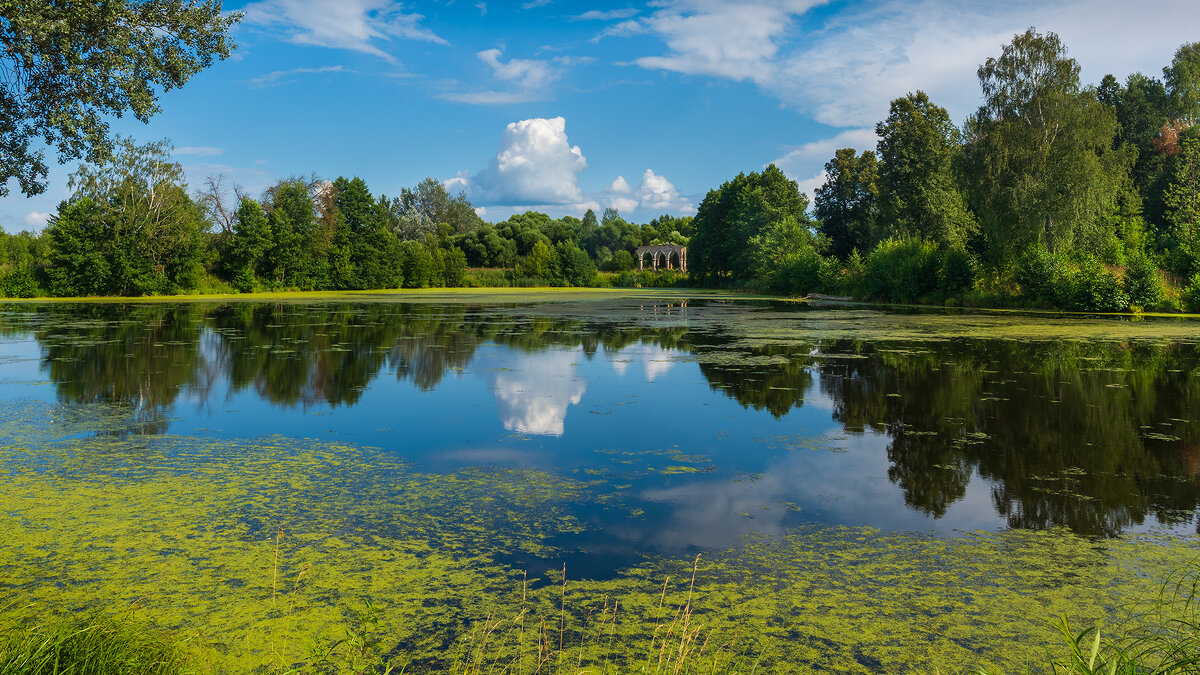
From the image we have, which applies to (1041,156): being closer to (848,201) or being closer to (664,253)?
(848,201)

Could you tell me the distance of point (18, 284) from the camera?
151ft

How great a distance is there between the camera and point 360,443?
26.1 feet

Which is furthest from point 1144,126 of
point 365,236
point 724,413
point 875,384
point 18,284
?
point 18,284

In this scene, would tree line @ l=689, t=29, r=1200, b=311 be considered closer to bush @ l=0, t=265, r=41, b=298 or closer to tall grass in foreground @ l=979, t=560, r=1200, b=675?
tall grass in foreground @ l=979, t=560, r=1200, b=675

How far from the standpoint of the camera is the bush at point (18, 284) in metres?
45.8

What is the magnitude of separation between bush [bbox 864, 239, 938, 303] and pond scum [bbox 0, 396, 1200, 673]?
3486 cm

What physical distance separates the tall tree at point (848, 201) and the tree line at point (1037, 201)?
3.15 m

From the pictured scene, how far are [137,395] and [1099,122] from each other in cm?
3680

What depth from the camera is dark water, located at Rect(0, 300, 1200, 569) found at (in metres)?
5.72

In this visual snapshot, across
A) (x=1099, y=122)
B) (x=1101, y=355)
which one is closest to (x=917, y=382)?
(x=1101, y=355)

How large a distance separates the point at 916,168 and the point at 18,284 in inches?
2311

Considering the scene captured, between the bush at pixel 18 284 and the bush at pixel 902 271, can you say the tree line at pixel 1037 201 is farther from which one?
the bush at pixel 18 284

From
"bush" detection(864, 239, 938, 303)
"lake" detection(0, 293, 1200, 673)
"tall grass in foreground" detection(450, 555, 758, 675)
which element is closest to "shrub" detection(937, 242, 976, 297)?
"bush" detection(864, 239, 938, 303)

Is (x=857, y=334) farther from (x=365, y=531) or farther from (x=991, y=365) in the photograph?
(x=365, y=531)
